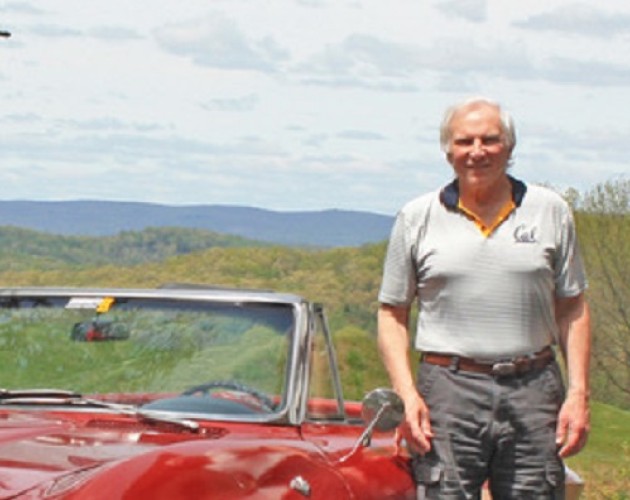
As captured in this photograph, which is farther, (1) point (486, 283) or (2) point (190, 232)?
(2) point (190, 232)

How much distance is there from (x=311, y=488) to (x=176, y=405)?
1.22 m

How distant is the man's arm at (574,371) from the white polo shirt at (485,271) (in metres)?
0.07

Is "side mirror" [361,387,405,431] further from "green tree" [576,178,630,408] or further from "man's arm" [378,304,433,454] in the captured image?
"green tree" [576,178,630,408]

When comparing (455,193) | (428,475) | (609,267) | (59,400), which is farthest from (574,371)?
(609,267)

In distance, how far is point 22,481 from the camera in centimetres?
379

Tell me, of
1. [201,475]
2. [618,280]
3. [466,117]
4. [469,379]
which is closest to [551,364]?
[469,379]

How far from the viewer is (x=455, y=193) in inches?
209

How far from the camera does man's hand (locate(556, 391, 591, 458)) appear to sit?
5188mm

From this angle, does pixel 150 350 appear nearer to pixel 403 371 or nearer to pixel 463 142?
pixel 403 371

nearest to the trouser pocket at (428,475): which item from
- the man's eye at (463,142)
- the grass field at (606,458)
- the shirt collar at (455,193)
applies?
the shirt collar at (455,193)

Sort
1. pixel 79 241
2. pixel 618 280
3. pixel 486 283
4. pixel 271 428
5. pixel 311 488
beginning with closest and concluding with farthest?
1. pixel 311 488
2. pixel 486 283
3. pixel 271 428
4. pixel 618 280
5. pixel 79 241

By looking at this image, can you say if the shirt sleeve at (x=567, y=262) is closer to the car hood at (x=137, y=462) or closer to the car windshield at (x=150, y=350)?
the car hood at (x=137, y=462)

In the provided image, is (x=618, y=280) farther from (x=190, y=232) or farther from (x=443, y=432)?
(x=443, y=432)

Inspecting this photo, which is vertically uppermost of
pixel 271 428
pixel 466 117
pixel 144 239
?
pixel 466 117
